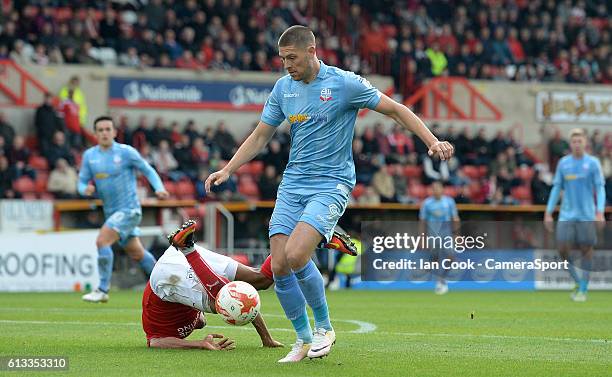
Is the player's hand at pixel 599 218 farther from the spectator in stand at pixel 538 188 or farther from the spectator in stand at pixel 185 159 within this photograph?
the spectator in stand at pixel 185 159

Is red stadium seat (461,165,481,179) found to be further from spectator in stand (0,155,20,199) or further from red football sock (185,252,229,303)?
red football sock (185,252,229,303)

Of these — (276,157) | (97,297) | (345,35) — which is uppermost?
(345,35)

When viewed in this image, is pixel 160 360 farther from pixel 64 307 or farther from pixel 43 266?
pixel 43 266

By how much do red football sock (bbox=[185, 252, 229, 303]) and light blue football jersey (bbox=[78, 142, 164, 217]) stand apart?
7.72 meters

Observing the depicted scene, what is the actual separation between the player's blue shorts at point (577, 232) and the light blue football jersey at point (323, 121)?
10094mm

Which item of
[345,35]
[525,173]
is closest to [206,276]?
[525,173]

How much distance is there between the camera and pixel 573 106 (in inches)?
1371

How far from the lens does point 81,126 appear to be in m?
27.4

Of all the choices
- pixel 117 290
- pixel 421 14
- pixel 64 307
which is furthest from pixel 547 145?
pixel 64 307

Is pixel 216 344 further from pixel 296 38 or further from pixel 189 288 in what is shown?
pixel 296 38

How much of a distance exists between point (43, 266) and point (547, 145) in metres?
17.2

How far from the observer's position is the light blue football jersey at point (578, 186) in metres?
18.4

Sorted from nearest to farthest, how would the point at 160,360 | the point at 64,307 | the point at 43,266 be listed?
the point at 160,360 < the point at 64,307 < the point at 43,266

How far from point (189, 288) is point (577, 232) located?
1034 centimetres
